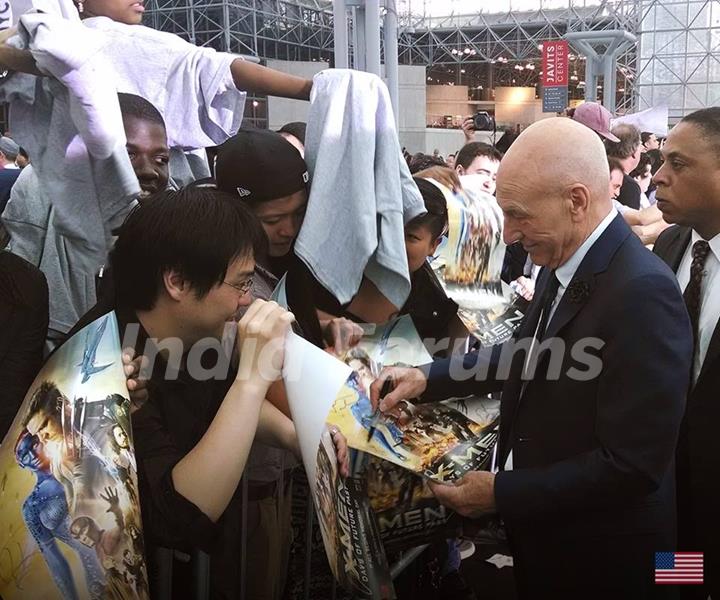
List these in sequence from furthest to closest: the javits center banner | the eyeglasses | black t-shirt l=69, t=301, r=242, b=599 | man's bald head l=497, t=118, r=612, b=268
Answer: man's bald head l=497, t=118, r=612, b=268
the eyeglasses
black t-shirt l=69, t=301, r=242, b=599
the javits center banner

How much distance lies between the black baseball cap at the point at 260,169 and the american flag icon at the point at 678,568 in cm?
118

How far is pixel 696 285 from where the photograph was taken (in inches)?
87.9

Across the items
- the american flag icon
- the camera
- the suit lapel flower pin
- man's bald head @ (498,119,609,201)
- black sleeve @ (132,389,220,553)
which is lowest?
the american flag icon

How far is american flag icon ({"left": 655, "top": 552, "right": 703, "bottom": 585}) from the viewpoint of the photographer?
5.28 ft

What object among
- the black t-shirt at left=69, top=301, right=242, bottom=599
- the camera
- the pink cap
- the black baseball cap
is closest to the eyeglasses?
the black t-shirt at left=69, top=301, right=242, bottom=599

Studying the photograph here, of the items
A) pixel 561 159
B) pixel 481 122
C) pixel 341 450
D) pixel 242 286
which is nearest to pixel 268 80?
pixel 242 286

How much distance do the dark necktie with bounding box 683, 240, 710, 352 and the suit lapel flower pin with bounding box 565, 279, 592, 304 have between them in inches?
32.7

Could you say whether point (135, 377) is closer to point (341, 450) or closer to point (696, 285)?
point (341, 450)

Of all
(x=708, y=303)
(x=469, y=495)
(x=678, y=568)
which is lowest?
(x=678, y=568)

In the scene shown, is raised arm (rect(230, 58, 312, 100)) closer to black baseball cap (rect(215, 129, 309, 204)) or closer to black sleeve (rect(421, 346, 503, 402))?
black baseball cap (rect(215, 129, 309, 204))

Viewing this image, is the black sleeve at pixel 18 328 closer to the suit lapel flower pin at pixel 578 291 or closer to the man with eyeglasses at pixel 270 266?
the man with eyeglasses at pixel 270 266

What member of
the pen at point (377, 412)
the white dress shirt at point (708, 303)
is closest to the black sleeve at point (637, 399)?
the pen at point (377, 412)

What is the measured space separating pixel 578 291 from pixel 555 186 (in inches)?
9.0

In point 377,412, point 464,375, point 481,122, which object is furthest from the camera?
point 481,122
